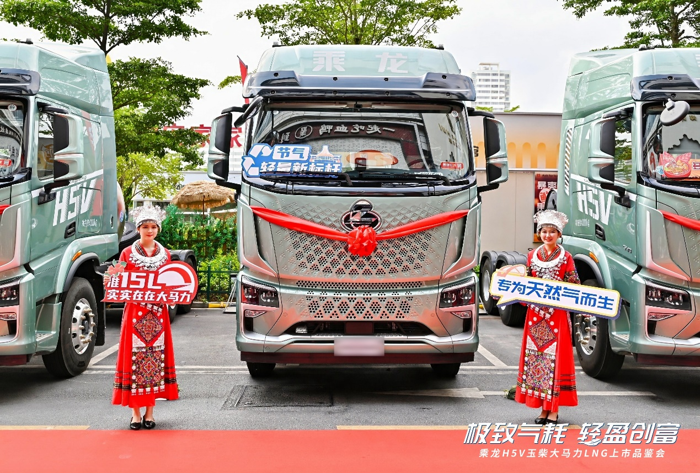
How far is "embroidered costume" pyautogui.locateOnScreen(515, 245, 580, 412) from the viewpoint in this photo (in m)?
5.44

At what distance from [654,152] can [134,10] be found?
12.3m

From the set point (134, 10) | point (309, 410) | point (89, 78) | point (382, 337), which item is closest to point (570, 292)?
point (382, 337)

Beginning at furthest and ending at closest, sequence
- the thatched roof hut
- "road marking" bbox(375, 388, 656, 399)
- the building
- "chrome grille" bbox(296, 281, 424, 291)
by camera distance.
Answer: the building, the thatched roof hut, "road marking" bbox(375, 388, 656, 399), "chrome grille" bbox(296, 281, 424, 291)

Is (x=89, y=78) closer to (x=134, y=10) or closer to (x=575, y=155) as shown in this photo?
(x=575, y=155)

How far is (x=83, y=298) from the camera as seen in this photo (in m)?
7.48

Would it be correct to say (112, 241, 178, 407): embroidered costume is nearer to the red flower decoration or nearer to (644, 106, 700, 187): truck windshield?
the red flower decoration

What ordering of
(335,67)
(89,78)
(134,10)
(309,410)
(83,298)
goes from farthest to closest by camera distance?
1. (134,10)
2. (89,78)
3. (83,298)
4. (335,67)
5. (309,410)

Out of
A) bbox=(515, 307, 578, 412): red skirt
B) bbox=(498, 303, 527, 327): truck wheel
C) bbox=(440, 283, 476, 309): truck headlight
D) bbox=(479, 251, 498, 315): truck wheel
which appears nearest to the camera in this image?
bbox=(515, 307, 578, 412): red skirt

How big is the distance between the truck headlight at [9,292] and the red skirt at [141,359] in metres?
1.51

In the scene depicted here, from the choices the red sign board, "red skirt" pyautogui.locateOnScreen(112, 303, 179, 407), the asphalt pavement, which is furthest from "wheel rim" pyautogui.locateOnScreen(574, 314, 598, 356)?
"red skirt" pyautogui.locateOnScreen(112, 303, 179, 407)

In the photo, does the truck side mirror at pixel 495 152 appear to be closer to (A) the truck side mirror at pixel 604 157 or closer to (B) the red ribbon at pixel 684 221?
(A) the truck side mirror at pixel 604 157

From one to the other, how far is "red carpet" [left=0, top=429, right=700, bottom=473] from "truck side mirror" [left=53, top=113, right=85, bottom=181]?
2.47 meters

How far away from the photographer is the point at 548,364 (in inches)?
214

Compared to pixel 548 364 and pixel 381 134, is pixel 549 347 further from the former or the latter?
pixel 381 134
